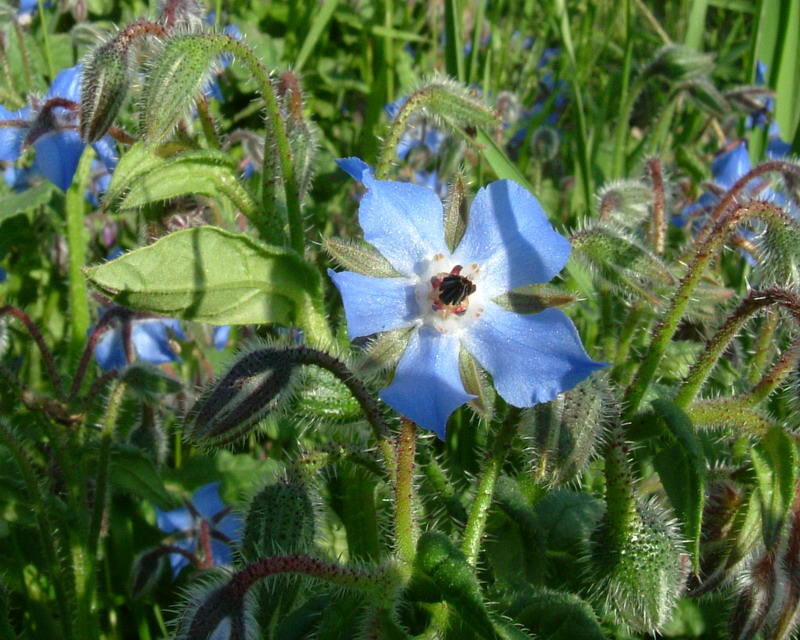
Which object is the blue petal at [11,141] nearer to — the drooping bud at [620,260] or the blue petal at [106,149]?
the blue petal at [106,149]

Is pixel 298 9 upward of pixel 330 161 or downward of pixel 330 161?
upward

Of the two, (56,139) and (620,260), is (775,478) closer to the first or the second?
(620,260)

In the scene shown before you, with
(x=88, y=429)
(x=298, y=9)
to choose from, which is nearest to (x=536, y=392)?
(x=88, y=429)

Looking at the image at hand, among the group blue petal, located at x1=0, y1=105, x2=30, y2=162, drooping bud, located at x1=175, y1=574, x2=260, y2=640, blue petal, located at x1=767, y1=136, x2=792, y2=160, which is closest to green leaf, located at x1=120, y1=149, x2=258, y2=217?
blue petal, located at x1=0, y1=105, x2=30, y2=162

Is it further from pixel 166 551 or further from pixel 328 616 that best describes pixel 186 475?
pixel 328 616

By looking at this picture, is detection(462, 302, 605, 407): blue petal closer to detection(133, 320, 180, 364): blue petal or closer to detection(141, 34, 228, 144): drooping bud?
detection(141, 34, 228, 144): drooping bud

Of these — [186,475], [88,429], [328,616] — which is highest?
[328,616]
